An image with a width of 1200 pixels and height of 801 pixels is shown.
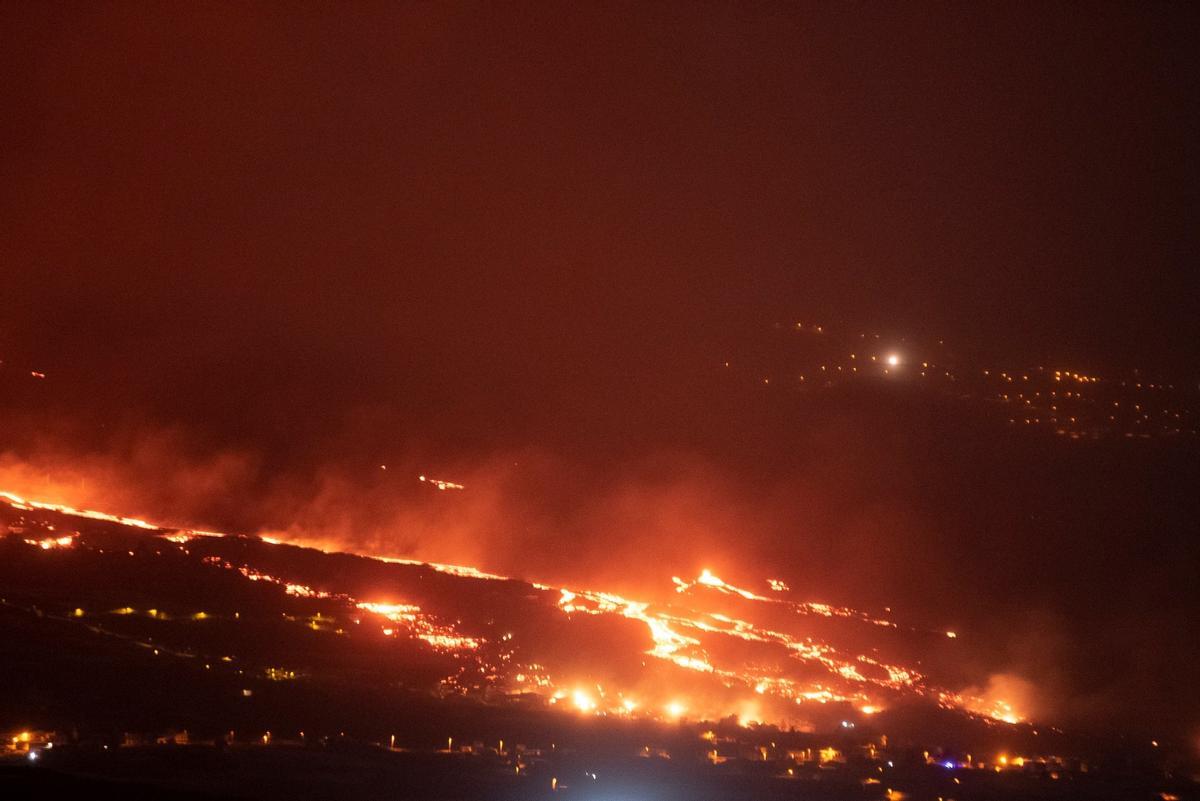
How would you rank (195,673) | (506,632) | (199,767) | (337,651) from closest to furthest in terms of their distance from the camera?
(199,767) < (195,673) < (337,651) < (506,632)

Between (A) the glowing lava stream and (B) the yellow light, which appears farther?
(A) the glowing lava stream

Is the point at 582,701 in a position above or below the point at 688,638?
below

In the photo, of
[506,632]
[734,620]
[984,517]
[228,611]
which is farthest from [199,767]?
[984,517]

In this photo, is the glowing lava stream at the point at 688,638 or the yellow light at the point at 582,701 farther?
the glowing lava stream at the point at 688,638

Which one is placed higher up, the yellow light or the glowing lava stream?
the glowing lava stream

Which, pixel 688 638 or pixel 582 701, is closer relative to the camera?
pixel 582 701

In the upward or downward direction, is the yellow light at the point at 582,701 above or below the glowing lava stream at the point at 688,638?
below

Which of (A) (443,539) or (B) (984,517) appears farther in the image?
(B) (984,517)

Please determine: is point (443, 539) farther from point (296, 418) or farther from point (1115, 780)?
point (1115, 780)
